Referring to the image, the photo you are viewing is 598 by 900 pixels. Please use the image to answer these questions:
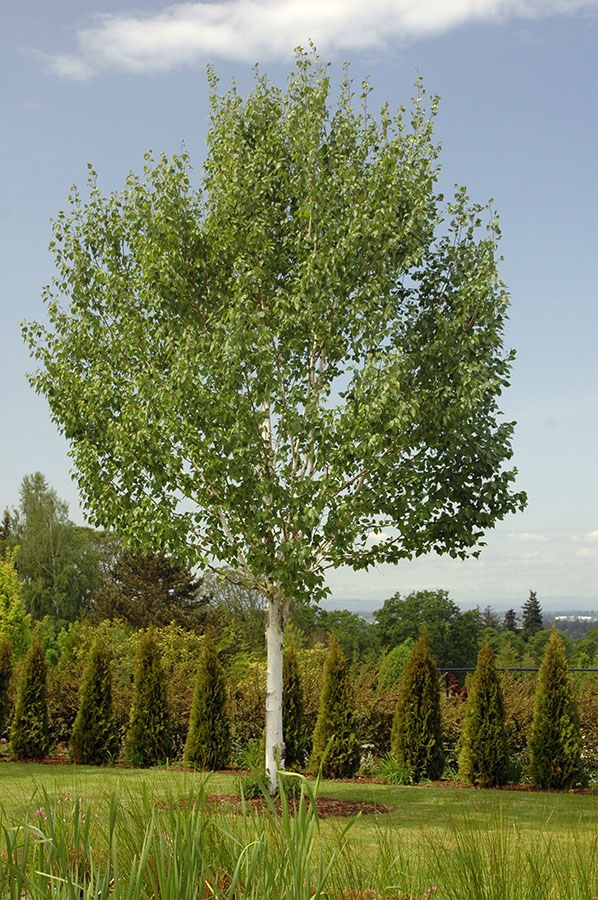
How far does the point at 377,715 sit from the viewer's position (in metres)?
13.3

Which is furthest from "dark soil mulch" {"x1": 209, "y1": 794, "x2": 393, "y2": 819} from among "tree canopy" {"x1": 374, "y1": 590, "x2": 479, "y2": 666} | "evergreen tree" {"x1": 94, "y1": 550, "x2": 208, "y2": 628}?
"evergreen tree" {"x1": 94, "y1": 550, "x2": 208, "y2": 628}

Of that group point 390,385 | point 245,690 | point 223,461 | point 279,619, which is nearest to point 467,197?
point 390,385

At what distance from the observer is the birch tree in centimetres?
904

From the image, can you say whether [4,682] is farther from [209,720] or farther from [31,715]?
[209,720]

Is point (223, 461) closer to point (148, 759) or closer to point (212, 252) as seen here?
point (212, 252)

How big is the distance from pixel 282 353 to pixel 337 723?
5210 mm

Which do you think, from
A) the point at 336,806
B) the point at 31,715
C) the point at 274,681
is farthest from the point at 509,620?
the point at 336,806

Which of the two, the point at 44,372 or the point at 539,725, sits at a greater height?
the point at 44,372

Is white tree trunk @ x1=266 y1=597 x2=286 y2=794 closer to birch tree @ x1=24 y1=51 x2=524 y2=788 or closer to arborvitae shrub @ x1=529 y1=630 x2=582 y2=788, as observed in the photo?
birch tree @ x1=24 y1=51 x2=524 y2=788

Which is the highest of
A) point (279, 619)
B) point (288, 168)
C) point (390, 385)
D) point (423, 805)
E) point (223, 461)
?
point (288, 168)

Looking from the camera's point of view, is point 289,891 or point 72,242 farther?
point 72,242

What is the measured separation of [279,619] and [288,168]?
17.4ft

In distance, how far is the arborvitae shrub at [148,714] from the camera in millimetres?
12773

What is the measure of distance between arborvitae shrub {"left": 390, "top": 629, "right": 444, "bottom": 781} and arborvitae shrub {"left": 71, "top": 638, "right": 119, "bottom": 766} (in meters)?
4.25
